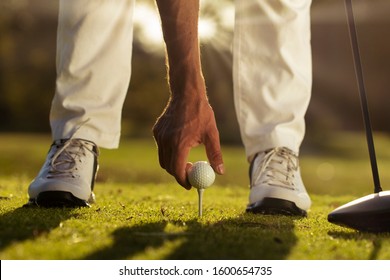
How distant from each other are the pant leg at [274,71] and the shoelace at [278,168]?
0.08m

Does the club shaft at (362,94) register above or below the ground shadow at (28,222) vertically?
above

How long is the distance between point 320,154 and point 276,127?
50.3 ft

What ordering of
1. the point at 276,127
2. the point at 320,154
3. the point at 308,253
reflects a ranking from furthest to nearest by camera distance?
1. the point at 320,154
2. the point at 276,127
3. the point at 308,253

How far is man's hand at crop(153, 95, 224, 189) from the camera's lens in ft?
7.85

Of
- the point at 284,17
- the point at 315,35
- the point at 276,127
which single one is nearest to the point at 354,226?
the point at 276,127

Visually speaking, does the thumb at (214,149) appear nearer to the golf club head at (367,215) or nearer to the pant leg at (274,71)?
the golf club head at (367,215)

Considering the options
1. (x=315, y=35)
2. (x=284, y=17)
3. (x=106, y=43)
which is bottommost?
(x=106, y=43)

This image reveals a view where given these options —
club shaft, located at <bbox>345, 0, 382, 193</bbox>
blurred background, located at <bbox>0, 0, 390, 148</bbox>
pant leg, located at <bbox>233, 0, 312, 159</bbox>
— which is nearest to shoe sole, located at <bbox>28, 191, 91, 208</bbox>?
pant leg, located at <bbox>233, 0, 312, 159</bbox>

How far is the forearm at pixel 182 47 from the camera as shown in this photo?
8.32ft

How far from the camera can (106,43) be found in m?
3.25

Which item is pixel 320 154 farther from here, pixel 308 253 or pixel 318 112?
pixel 308 253

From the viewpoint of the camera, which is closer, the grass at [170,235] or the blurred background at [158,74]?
the grass at [170,235]

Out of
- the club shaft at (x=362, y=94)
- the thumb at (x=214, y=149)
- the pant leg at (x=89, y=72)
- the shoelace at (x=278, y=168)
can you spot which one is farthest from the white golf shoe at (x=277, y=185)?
the pant leg at (x=89, y=72)
